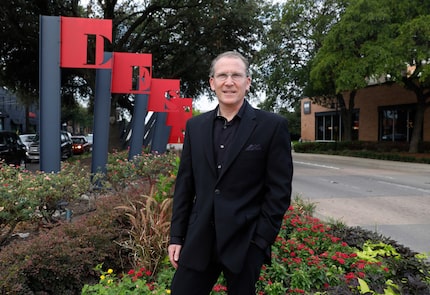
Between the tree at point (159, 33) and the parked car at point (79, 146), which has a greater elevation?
the tree at point (159, 33)

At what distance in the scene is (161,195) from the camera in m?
4.77

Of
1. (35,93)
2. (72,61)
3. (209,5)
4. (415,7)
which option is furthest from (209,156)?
(35,93)

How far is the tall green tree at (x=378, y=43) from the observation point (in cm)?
1734

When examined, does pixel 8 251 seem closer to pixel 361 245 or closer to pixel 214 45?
pixel 361 245

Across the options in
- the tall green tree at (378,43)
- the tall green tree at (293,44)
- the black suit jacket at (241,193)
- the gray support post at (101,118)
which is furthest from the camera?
the tall green tree at (293,44)

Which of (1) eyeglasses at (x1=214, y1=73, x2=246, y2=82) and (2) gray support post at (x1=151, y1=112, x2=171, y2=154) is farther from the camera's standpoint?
(2) gray support post at (x1=151, y1=112, x2=171, y2=154)

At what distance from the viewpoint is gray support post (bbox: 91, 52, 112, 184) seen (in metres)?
9.45

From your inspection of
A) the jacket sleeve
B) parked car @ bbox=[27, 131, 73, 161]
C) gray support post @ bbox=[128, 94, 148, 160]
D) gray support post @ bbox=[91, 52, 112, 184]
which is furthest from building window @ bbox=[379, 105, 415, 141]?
the jacket sleeve

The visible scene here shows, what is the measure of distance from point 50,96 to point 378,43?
15.3 m

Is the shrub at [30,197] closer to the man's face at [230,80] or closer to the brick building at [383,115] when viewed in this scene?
the man's face at [230,80]

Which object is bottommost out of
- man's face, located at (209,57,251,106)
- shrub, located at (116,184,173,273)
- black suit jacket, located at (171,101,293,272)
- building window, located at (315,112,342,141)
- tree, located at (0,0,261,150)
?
shrub, located at (116,184,173,273)

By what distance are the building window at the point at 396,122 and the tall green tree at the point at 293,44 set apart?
6184 mm

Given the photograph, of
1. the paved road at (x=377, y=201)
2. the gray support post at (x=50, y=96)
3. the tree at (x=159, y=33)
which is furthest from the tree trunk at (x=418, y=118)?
the gray support post at (x=50, y=96)

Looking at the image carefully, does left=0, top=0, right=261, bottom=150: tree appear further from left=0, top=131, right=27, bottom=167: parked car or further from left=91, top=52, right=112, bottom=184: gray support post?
left=91, top=52, right=112, bottom=184: gray support post
